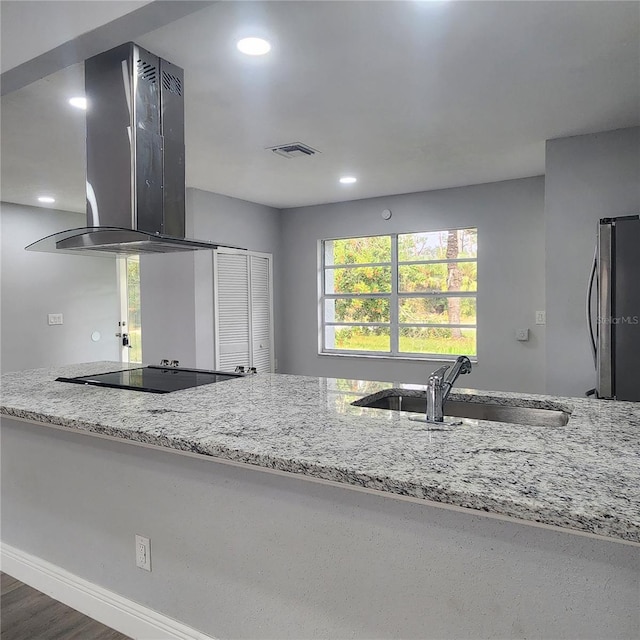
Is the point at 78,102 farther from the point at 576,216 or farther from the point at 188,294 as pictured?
the point at 576,216

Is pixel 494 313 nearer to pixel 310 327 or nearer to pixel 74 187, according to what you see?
pixel 310 327

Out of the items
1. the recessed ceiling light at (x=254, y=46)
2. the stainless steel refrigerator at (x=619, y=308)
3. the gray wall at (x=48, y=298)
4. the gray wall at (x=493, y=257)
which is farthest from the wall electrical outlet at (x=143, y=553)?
the gray wall at (x=48, y=298)

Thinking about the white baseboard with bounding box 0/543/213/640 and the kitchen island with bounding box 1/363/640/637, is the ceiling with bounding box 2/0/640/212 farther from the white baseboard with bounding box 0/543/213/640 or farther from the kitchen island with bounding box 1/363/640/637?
the white baseboard with bounding box 0/543/213/640

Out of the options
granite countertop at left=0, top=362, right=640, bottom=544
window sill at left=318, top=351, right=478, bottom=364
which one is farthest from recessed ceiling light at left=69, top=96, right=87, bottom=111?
window sill at left=318, top=351, right=478, bottom=364

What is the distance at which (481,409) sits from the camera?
2012mm

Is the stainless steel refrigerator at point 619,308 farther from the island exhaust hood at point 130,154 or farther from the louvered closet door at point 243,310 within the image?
the louvered closet door at point 243,310

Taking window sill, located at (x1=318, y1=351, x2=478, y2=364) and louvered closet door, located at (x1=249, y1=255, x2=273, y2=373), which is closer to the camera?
window sill, located at (x1=318, y1=351, x2=478, y2=364)

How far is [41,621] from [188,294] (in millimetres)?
3206

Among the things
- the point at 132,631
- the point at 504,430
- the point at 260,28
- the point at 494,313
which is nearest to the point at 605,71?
the point at 260,28

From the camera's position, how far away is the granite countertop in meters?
1.00

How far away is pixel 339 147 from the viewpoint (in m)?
3.61

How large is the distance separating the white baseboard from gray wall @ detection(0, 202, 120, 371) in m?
3.65

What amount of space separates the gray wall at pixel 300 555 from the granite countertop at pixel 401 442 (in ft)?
0.55

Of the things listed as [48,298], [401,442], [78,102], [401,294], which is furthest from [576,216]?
[48,298]
